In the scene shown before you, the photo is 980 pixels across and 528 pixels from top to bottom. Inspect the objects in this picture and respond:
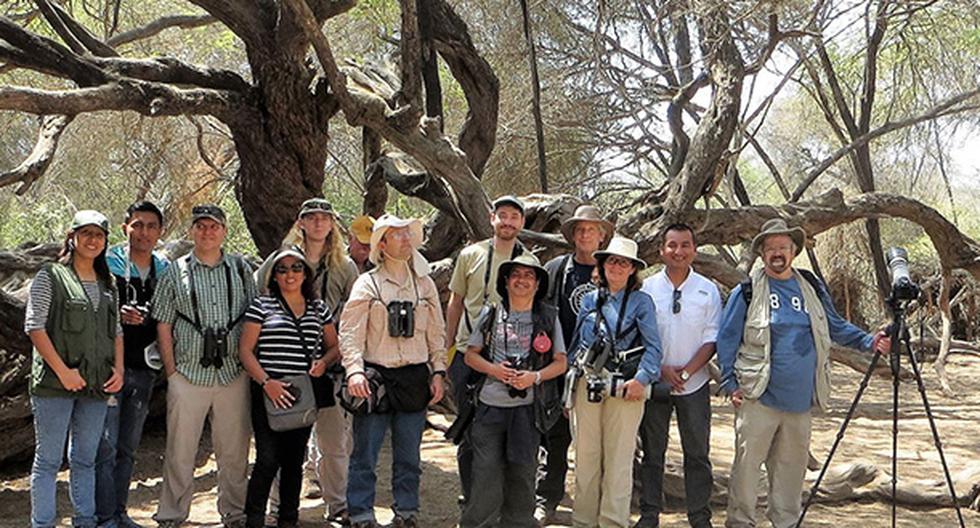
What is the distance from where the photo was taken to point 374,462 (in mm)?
5234

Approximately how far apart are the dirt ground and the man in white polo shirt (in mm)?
549

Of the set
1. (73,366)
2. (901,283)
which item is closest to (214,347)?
(73,366)

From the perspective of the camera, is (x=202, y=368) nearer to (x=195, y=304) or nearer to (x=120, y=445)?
(x=195, y=304)

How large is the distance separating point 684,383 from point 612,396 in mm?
578

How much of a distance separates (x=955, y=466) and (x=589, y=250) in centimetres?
460

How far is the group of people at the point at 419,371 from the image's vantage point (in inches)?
200

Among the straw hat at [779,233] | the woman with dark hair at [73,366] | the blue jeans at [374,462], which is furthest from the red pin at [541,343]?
the woman with dark hair at [73,366]

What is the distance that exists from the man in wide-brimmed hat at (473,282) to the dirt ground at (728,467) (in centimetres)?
94

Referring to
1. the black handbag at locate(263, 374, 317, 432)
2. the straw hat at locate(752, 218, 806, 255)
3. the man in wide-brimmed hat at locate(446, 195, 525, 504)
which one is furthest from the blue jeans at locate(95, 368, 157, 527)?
the straw hat at locate(752, 218, 806, 255)

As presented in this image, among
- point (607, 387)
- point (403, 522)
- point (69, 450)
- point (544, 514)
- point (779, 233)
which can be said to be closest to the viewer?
point (69, 450)

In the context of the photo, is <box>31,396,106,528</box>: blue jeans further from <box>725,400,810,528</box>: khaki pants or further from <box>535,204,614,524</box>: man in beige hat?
<box>725,400,810,528</box>: khaki pants

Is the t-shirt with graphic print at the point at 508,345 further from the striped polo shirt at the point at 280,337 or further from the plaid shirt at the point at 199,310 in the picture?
the plaid shirt at the point at 199,310

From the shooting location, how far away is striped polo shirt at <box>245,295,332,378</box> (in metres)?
5.11

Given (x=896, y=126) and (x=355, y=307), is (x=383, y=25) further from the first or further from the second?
(x=355, y=307)
